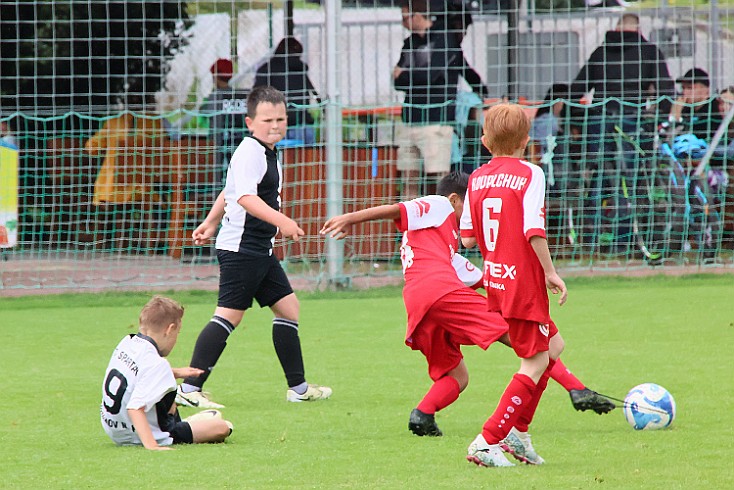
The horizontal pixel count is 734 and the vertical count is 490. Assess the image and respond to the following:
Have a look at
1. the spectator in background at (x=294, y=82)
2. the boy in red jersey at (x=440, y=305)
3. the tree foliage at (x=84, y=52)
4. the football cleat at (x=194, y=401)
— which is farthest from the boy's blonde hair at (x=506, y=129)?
the tree foliage at (x=84, y=52)

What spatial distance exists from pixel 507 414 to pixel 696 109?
938 centimetres

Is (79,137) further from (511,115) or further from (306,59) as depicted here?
(511,115)

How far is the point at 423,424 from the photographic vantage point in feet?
18.0

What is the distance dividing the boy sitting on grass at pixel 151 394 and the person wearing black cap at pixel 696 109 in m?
8.63

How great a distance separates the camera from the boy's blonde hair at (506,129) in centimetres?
496

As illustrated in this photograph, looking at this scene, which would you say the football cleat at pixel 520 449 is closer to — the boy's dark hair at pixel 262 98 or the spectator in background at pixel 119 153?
the boy's dark hair at pixel 262 98

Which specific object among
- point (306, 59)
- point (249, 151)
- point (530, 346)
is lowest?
point (530, 346)

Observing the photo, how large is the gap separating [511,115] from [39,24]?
33.6 feet

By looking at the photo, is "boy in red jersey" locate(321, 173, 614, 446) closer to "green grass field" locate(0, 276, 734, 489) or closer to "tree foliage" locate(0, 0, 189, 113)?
"green grass field" locate(0, 276, 734, 489)

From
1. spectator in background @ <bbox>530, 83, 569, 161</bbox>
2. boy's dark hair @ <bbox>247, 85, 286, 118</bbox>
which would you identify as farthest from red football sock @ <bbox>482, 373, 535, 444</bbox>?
spectator in background @ <bbox>530, 83, 569, 161</bbox>

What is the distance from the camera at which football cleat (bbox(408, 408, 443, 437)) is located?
5500mm

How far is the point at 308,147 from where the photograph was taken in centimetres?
1266

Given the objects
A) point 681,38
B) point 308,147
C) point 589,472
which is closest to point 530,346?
point 589,472

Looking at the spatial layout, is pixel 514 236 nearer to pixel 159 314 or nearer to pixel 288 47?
pixel 159 314
